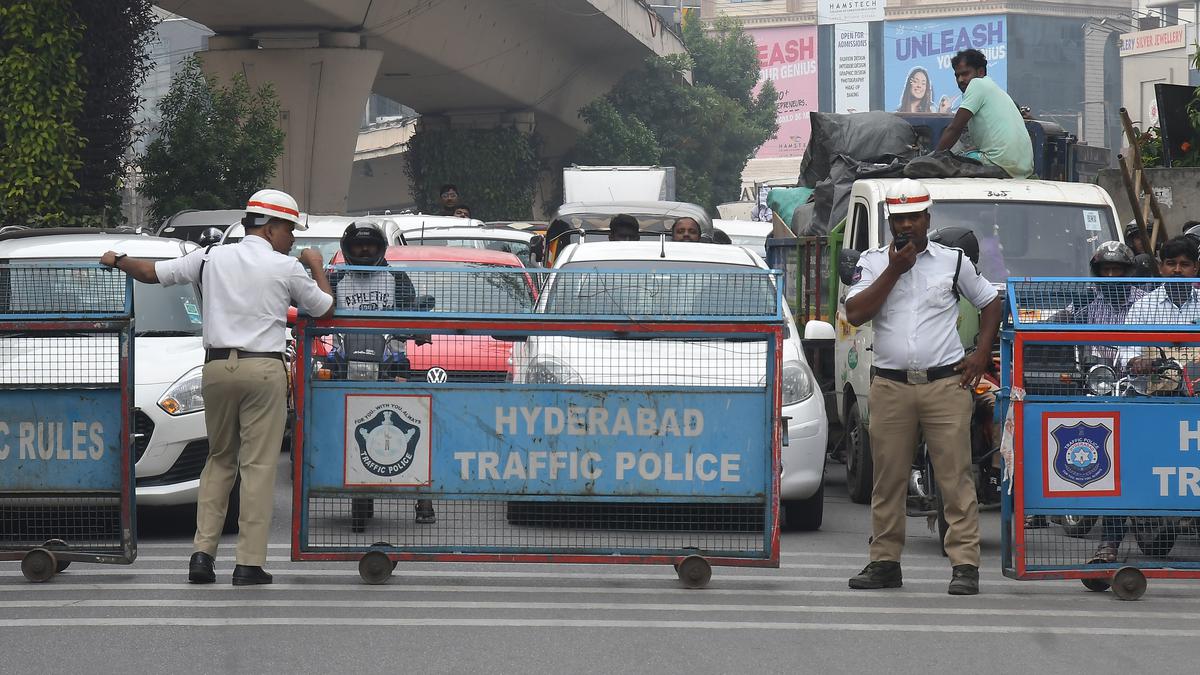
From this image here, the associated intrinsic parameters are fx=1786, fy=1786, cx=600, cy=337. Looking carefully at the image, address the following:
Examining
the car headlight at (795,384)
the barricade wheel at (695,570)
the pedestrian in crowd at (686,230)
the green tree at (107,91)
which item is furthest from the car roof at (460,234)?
the barricade wheel at (695,570)

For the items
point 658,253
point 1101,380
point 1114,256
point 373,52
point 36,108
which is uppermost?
point 373,52

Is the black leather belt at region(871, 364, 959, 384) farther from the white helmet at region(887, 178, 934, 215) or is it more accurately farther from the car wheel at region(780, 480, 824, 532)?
the car wheel at region(780, 480, 824, 532)

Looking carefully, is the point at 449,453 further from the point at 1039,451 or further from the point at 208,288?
the point at 1039,451

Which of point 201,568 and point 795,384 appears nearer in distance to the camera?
point 201,568

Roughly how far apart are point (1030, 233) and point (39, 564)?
6735mm

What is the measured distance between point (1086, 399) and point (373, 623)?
11.0 feet

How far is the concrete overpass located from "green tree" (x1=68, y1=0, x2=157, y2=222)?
330 inches

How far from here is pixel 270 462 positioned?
8.12 metres

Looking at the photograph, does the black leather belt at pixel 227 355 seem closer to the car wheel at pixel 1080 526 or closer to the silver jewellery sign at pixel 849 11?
the car wheel at pixel 1080 526

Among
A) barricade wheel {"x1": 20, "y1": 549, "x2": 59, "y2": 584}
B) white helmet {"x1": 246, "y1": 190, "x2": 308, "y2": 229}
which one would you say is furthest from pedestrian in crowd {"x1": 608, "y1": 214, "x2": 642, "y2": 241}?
→ barricade wheel {"x1": 20, "y1": 549, "x2": 59, "y2": 584}

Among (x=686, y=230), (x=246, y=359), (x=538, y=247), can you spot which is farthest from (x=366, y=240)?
(x=538, y=247)

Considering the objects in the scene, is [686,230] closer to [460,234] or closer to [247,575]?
[460,234]

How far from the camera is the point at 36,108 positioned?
19.5 m

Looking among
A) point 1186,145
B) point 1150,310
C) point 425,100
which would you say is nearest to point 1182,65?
point 425,100
